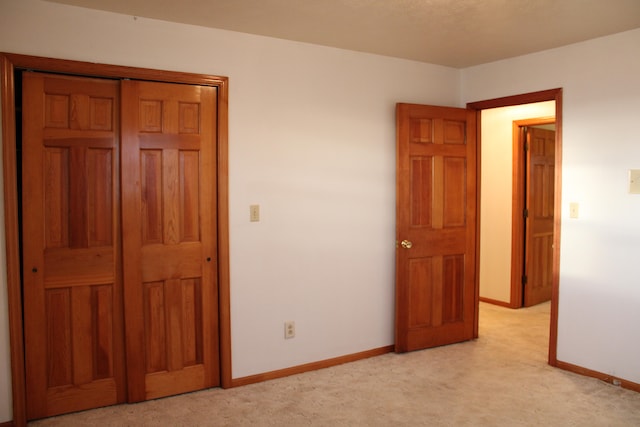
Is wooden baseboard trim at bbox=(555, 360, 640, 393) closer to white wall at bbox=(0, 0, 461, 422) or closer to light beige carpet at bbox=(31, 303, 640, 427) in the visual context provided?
light beige carpet at bbox=(31, 303, 640, 427)

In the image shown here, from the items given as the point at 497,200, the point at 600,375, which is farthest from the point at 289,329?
the point at 497,200

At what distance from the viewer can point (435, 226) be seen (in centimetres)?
400

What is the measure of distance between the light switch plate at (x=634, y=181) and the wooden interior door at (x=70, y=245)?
328 centimetres

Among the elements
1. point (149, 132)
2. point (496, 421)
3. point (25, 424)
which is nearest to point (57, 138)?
point (149, 132)

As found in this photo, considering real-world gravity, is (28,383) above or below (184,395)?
above

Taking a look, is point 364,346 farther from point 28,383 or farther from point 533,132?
point 533,132

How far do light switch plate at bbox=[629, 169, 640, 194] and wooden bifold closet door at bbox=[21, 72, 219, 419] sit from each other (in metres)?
2.74

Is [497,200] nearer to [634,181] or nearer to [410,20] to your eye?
[634,181]

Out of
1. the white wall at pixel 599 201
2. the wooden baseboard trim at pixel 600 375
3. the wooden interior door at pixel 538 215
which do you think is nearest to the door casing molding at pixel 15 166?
the white wall at pixel 599 201

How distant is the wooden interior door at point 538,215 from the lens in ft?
17.6

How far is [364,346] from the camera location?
3859 mm

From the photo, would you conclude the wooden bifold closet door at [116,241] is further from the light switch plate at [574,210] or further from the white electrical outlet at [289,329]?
the light switch plate at [574,210]

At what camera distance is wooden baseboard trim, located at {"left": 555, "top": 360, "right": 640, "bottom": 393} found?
325cm

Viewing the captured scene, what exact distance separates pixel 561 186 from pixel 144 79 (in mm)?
2962
